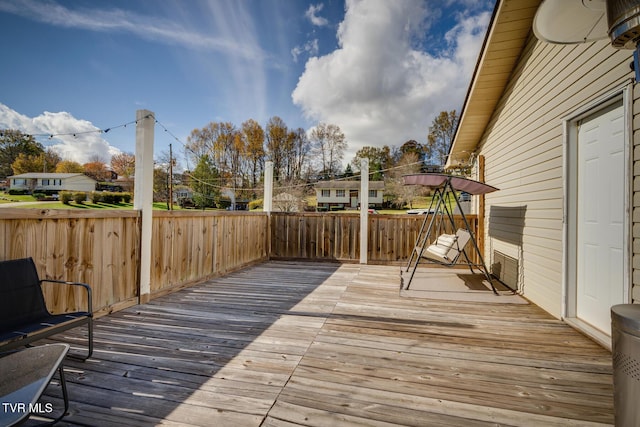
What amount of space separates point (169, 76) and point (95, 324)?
8123 millimetres

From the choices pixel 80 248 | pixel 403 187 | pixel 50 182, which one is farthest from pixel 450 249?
pixel 403 187

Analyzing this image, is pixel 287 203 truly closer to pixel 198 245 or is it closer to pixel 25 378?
pixel 198 245

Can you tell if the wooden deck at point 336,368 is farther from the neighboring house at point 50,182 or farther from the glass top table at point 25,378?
the neighboring house at point 50,182

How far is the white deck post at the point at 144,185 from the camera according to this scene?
11.3 ft

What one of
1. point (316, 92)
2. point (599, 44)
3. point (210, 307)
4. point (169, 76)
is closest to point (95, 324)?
point (210, 307)

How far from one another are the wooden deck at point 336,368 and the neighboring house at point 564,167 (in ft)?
1.76

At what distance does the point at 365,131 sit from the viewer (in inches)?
1035

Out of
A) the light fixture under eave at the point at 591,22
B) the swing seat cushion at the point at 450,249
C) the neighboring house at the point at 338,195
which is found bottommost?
the swing seat cushion at the point at 450,249

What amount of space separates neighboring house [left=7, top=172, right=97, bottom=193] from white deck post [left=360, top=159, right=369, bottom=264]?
5225 millimetres

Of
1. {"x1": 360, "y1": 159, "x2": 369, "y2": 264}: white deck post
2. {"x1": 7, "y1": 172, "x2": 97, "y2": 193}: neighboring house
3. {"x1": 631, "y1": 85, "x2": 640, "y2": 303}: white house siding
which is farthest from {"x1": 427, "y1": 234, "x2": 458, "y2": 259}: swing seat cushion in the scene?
{"x1": 7, "y1": 172, "x2": 97, "y2": 193}: neighboring house

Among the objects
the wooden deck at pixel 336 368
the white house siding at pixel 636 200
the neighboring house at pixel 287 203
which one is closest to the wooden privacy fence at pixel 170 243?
the wooden deck at pixel 336 368

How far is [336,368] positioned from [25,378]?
167 centimetres

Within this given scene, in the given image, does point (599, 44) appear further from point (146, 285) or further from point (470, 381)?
point (146, 285)

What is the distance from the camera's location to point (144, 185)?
347 centimetres
